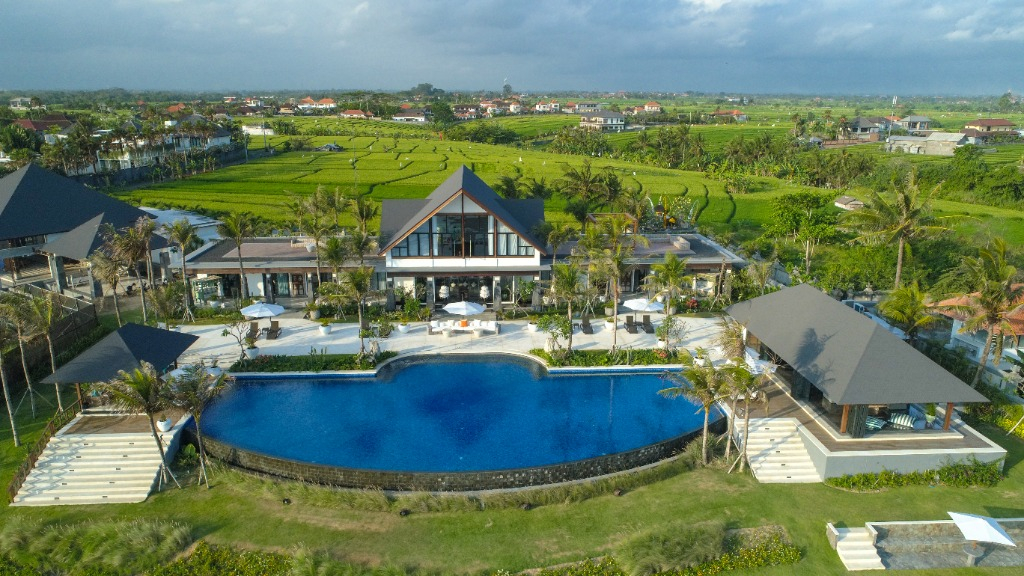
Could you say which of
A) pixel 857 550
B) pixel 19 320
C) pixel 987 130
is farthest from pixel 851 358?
pixel 987 130

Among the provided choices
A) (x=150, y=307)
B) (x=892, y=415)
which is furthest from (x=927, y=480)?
(x=150, y=307)

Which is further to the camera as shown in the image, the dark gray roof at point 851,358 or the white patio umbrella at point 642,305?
the white patio umbrella at point 642,305

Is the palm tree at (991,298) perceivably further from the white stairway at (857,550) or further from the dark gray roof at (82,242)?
the dark gray roof at (82,242)

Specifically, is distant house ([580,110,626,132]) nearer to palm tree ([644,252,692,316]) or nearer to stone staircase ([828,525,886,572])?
palm tree ([644,252,692,316])

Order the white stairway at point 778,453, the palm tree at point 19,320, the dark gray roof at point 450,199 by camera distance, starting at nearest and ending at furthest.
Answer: the white stairway at point 778,453 < the palm tree at point 19,320 < the dark gray roof at point 450,199

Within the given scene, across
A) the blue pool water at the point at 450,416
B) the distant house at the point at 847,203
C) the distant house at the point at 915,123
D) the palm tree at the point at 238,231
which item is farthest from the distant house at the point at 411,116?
the blue pool water at the point at 450,416

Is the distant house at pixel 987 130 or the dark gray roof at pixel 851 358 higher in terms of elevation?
the distant house at pixel 987 130

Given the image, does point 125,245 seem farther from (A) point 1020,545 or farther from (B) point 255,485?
(A) point 1020,545
